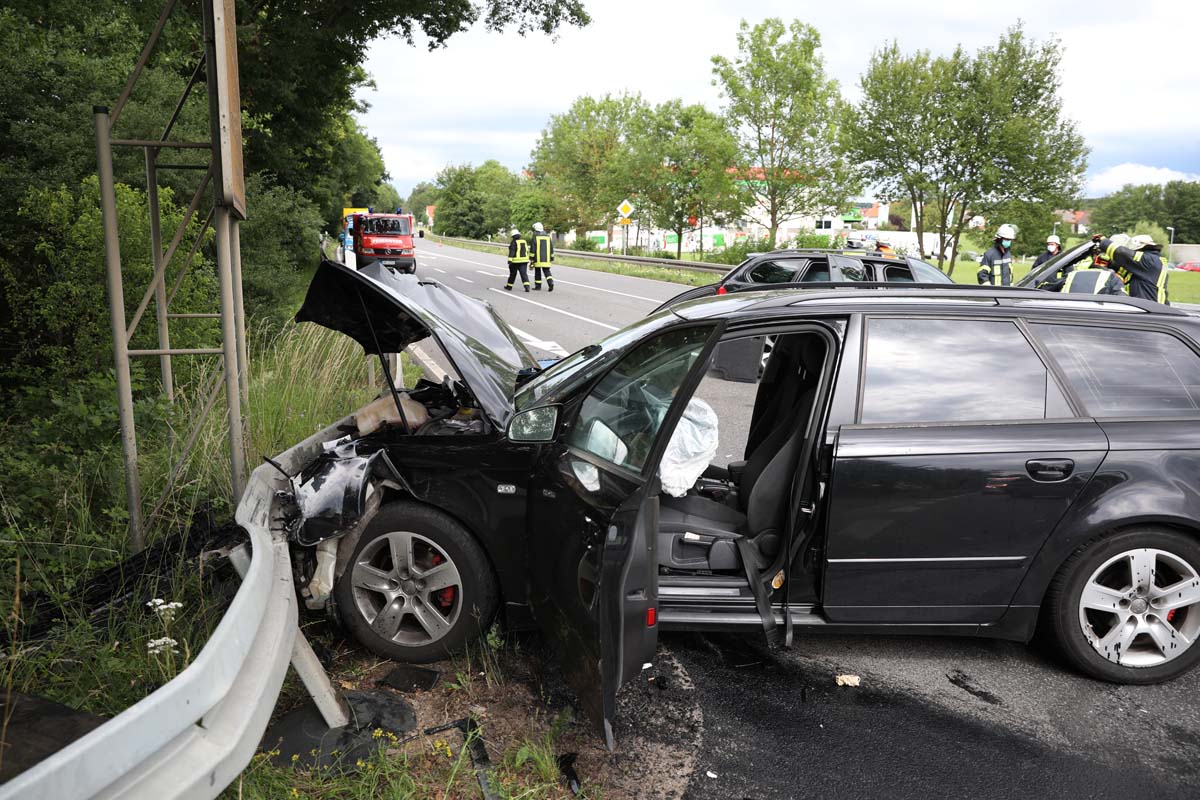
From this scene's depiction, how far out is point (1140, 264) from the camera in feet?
27.8

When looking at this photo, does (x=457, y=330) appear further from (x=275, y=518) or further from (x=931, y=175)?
(x=931, y=175)

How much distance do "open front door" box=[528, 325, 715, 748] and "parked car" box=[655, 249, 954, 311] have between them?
6.76 m

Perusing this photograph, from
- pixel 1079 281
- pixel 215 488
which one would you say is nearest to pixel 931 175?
pixel 1079 281

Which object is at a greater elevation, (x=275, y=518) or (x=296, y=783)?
(x=275, y=518)

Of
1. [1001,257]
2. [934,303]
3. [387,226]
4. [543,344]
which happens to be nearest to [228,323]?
[934,303]

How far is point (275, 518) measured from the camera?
356 centimetres

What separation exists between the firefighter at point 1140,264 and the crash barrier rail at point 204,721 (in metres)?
8.55

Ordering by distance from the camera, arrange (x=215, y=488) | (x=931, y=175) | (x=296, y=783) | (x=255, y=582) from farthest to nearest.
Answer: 1. (x=931, y=175)
2. (x=215, y=488)
3. (x=296, y=783)
4. (x=255, y=582)

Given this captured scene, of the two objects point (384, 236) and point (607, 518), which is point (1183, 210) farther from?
point (607, 518)

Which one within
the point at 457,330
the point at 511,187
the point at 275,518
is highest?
the point at 511,187

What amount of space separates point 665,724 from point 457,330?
2.08 meters

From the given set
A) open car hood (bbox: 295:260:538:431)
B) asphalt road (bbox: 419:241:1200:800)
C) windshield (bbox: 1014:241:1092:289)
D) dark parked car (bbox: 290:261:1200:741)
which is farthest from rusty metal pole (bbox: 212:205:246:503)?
windshield (bbox: 1014:241:1092:289)

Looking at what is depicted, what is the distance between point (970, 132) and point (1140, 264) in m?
17.4

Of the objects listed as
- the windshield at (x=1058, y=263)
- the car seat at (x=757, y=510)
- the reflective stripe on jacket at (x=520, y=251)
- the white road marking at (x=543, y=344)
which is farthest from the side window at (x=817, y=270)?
the reflective stripe on jacket at (x=520, y=251)
